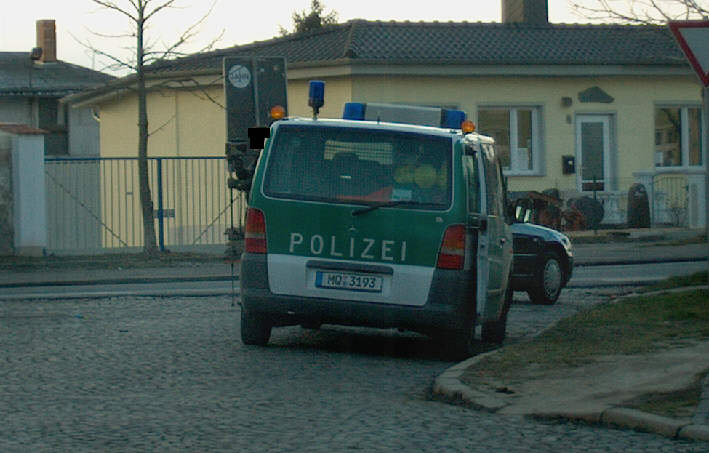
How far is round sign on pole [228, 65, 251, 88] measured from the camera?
78.5ft

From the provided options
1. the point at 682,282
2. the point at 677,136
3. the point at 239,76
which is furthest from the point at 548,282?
the point at 677,136

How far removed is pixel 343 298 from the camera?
10781 mm

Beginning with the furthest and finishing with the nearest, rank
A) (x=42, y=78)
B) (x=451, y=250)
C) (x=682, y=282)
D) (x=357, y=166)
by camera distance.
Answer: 1. (x=42, y=78)
2. (x=682, y=282)
3. (x=357, y=166)
4. (x=451, y=250)

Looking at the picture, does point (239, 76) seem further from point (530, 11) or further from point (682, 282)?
point (530, 11)

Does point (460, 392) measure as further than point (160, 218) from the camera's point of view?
No

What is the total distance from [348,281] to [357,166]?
0.89 meters

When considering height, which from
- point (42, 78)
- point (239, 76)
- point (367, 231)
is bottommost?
point (367, 231)

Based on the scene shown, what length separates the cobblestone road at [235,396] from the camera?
23.4 feet

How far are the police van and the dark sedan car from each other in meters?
5.06

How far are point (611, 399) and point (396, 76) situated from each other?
2406 centimetres

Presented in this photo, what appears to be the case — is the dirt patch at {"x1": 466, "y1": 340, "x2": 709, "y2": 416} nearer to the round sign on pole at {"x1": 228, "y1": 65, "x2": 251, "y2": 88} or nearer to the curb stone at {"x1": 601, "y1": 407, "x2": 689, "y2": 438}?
the curb stone at {"x1": 601, "y1": 407, "x2": 689, "y2": 438}

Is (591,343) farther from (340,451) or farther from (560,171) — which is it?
(560,171)

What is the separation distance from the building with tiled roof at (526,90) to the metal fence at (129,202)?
3.02 meters

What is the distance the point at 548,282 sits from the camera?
1617 centimetres
